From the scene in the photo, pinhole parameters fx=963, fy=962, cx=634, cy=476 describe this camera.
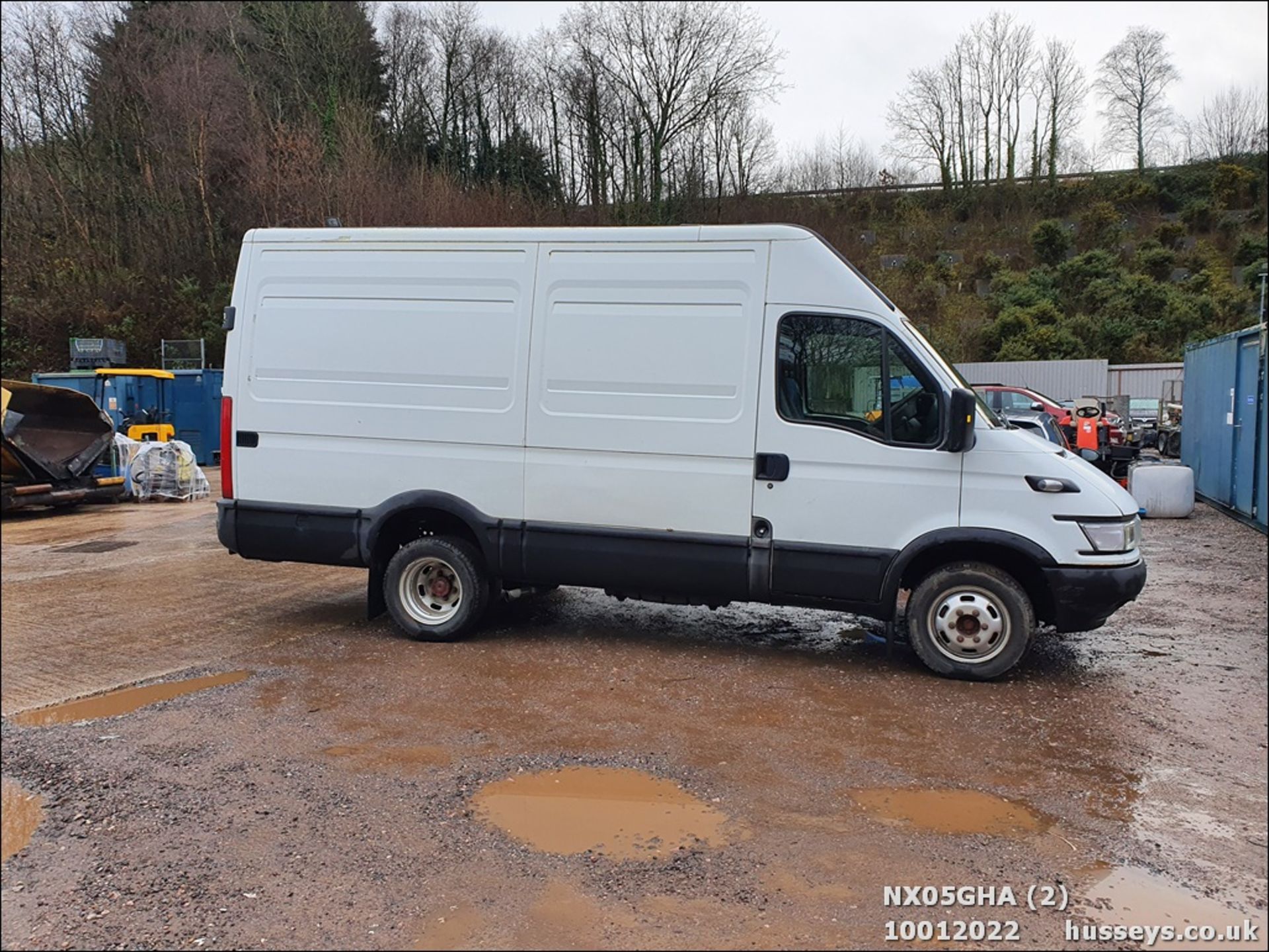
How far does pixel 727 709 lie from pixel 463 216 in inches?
1136

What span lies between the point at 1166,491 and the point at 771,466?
10256 mm

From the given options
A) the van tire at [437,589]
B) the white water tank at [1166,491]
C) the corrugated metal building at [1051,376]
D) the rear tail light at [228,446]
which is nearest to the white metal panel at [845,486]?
the van tire at [437,589]

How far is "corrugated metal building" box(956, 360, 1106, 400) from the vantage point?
104 feet

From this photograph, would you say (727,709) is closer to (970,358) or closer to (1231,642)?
(1231,642)

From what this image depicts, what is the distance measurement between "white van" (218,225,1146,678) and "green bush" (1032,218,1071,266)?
3766 centimetres

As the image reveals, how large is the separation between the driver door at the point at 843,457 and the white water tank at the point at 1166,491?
375 inches

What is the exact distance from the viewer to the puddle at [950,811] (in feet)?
13.5

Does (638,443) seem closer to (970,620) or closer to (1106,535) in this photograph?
(970,620)

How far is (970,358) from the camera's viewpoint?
3597 cm

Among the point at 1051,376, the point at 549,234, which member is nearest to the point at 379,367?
the point at 549,234

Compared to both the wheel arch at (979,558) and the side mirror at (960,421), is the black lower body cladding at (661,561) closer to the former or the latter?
the wheel arch at (979,558)

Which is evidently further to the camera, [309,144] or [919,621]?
[309,144]

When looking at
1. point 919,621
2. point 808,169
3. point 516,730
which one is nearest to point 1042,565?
point 919,621

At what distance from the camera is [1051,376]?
106 ft
